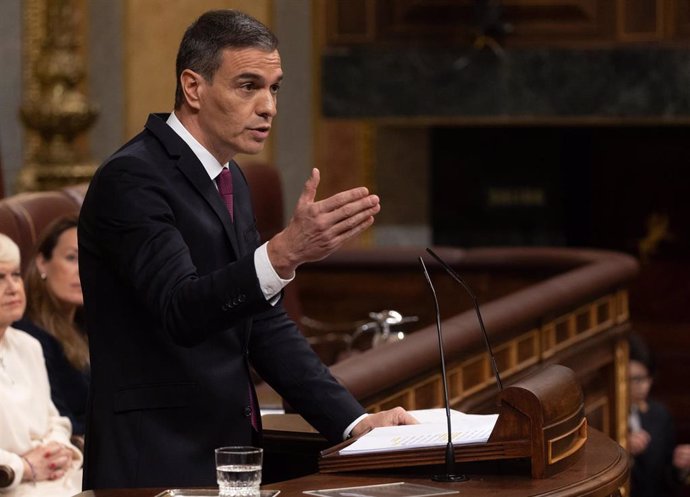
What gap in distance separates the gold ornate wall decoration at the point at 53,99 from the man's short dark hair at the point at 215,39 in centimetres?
504

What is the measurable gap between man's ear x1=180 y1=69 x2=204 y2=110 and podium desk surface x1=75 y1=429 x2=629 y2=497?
69 cm

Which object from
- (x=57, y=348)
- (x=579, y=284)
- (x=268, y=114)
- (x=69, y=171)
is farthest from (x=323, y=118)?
(x=268, y=114)

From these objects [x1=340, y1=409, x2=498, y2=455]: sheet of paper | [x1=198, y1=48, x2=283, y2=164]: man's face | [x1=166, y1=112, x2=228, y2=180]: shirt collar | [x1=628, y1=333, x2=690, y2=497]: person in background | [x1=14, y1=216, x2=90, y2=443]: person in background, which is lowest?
[x1=628, y1=333, x2=690, y2=497]: person in background

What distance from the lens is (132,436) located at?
252cm

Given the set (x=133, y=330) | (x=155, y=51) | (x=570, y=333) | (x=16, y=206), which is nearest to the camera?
(x=133, y=330)

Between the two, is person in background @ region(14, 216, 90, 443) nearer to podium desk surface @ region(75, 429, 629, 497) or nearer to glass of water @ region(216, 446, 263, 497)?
podium desk surface @ region(75, 429, 629, 497)

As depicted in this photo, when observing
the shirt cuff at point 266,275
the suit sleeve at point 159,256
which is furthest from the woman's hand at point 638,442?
the shirt cuff at point 266,275

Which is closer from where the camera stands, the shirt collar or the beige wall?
the shirt collar

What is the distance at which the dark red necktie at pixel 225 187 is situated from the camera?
8.77ft

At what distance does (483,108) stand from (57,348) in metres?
3.95

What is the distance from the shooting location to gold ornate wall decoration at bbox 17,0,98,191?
25.1 ft

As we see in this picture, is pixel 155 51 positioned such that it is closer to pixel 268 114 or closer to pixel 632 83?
pixel 632 83

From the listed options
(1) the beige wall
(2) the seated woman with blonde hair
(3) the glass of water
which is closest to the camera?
(3) the glass of water

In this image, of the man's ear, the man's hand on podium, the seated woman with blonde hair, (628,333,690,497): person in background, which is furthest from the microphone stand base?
(628,333,690,497): person in background
